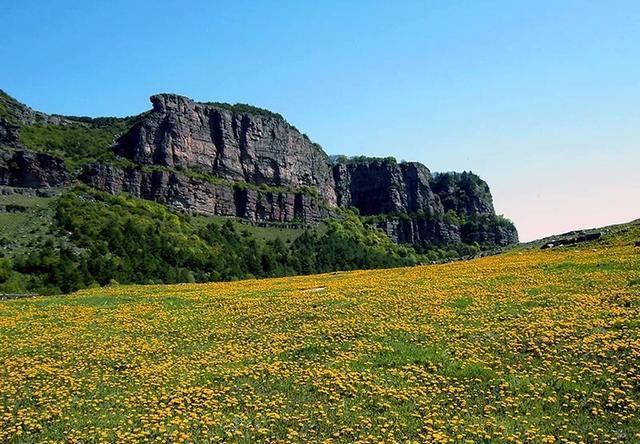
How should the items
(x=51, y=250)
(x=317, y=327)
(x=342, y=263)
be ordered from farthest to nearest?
(x=342, y=263) → (x=51, y=250) → (x=317, y=327)

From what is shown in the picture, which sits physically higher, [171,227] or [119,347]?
[171,227]

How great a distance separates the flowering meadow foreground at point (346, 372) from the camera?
13469 millimetres

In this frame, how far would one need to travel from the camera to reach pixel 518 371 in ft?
56.6

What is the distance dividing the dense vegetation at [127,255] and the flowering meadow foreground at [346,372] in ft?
185

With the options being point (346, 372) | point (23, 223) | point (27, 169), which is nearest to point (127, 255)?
point (23, 223)

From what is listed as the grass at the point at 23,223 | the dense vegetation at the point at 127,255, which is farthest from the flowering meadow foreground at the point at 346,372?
the grass at the point at 23,223

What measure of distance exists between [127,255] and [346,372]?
390 ft

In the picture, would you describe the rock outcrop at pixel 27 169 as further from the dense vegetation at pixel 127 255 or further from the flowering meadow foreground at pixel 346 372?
the flowering meadow foreground at pixel 346 372

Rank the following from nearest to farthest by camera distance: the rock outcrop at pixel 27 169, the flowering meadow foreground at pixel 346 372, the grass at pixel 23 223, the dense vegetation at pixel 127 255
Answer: the flowering meadow foreground at pixel 346 372, the dense vegetation at pixel 127 255, the grass at pixel 23 223, the rock outcrop at pixel 27 169

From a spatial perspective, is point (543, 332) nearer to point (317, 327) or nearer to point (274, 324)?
point (317, 327)

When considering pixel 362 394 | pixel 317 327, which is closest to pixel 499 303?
pixel 317 327

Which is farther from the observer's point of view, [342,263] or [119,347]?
[342,263]

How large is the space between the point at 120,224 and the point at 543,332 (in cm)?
15132

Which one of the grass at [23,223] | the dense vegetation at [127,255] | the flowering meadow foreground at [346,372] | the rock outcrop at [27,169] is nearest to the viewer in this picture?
the flowering meadow foreground at [346,372]
